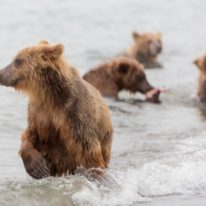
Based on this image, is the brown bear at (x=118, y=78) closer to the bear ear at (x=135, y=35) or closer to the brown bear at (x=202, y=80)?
the brown bear at (x=202, y=80)

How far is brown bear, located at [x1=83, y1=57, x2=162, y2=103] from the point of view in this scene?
14.3m

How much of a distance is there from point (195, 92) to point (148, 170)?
7.06 metres

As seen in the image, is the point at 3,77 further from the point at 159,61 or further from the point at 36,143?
the point at 159,61

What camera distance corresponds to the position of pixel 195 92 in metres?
15.5

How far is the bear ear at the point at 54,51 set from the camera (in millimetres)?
7746

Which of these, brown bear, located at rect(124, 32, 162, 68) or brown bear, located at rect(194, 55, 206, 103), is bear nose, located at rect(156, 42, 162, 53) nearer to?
brown bear, located at rect(124, 32, 162, 68)

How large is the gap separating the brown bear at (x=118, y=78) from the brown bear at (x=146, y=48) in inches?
205

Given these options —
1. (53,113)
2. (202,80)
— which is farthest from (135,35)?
(53,113)

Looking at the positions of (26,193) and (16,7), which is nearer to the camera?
(26,193)

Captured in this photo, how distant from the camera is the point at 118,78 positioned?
47.7 feet

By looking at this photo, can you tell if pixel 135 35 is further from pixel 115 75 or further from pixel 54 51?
pixel 54 51

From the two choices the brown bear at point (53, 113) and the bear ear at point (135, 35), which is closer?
the brown bear at point (53, 113)

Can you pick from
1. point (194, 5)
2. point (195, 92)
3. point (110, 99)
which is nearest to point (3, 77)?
point (110, 99)

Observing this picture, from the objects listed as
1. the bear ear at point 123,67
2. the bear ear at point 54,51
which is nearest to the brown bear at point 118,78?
the bear ear at point 123,67
